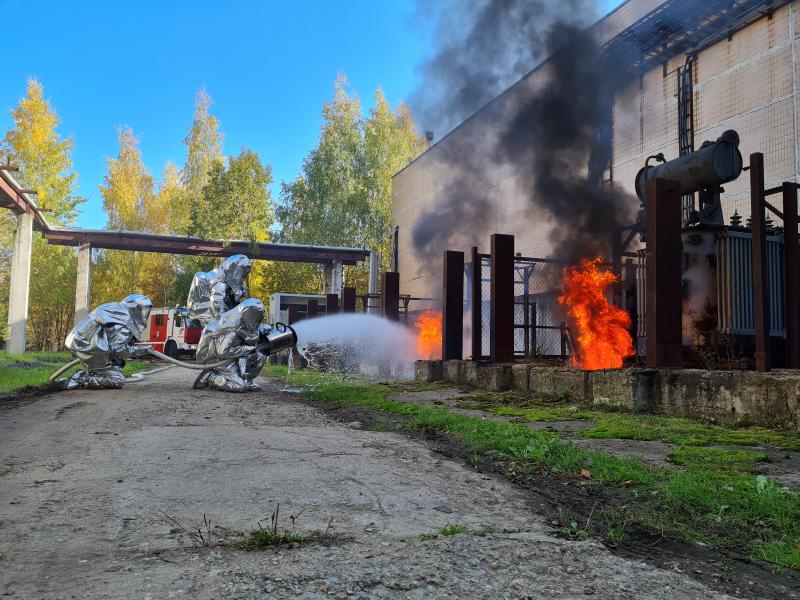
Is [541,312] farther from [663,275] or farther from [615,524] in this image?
[615,524]

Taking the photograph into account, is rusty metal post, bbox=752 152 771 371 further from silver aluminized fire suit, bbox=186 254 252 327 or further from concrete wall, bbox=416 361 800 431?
silver aluminized fire suit, bbox=186 254 252 327

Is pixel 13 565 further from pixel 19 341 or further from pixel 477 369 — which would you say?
pixel 19 341

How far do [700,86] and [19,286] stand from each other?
976 inches

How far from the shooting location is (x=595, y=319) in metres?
12.0

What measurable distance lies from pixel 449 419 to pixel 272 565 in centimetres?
480

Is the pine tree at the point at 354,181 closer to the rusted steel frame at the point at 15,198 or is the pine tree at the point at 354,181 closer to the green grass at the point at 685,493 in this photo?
the rusted steel frame at the point at 15,198

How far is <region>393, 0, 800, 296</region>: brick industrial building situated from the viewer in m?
12.5

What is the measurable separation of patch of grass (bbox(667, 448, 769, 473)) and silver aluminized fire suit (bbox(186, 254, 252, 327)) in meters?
8.86

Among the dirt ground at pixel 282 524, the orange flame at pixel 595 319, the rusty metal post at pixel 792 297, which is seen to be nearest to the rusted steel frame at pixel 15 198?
the dirt ground at pixel 282 524

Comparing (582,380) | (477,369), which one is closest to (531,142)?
(477,369)

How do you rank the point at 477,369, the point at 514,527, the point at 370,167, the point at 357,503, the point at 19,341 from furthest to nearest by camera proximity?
the point at 370,167, the point at 19,341, the point at 477,369, the point at 357,503, the point at 514,527

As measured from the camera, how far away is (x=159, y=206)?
147 feet

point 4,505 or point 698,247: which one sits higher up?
point 698,247

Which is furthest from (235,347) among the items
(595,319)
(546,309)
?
(546,309)
